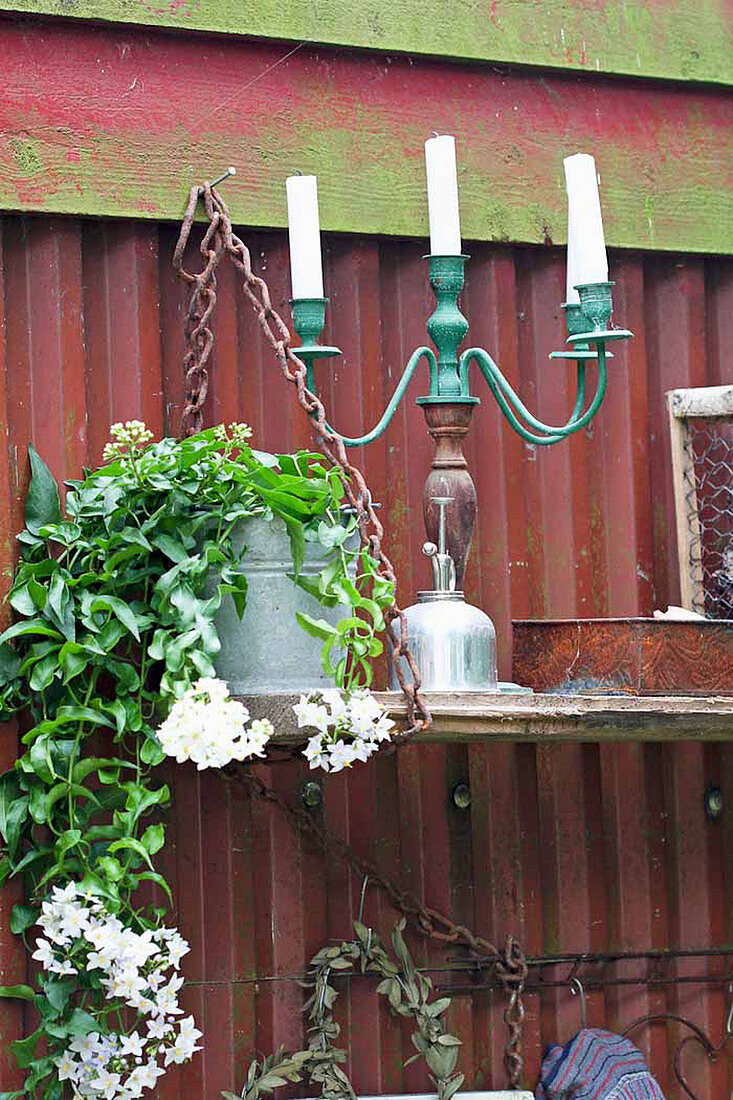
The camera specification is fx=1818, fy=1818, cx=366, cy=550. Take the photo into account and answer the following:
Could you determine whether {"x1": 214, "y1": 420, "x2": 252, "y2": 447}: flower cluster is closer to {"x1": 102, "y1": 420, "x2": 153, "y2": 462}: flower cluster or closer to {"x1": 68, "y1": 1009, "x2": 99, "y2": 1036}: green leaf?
{"x1": 102, "y1": 420, "x2": 153, "y2": 462}: flower cluster

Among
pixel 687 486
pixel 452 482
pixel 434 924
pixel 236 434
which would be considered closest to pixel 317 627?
pixel 236 434

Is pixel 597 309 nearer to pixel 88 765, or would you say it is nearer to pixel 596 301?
pixel 596 301

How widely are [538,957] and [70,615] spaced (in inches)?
44.4

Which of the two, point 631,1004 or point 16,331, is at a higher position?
point 16,331

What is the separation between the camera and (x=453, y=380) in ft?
10.2

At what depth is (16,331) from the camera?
120 inches

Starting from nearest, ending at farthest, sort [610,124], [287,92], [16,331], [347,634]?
[347,634]
[16,331]
[287,92]
[610,124]

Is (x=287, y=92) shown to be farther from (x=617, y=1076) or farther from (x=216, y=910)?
(x=617, y=1076)

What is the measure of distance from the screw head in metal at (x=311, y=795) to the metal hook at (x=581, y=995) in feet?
1.96

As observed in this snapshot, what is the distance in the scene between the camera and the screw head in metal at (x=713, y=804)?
3523mm

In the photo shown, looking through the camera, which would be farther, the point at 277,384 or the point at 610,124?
the point at 610,124

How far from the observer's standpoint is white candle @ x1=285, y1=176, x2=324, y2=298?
302 cm

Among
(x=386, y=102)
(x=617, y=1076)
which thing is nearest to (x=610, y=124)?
(x=386, y=102)

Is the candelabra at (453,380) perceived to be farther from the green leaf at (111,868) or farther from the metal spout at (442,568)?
the green leaf at (111,868)
